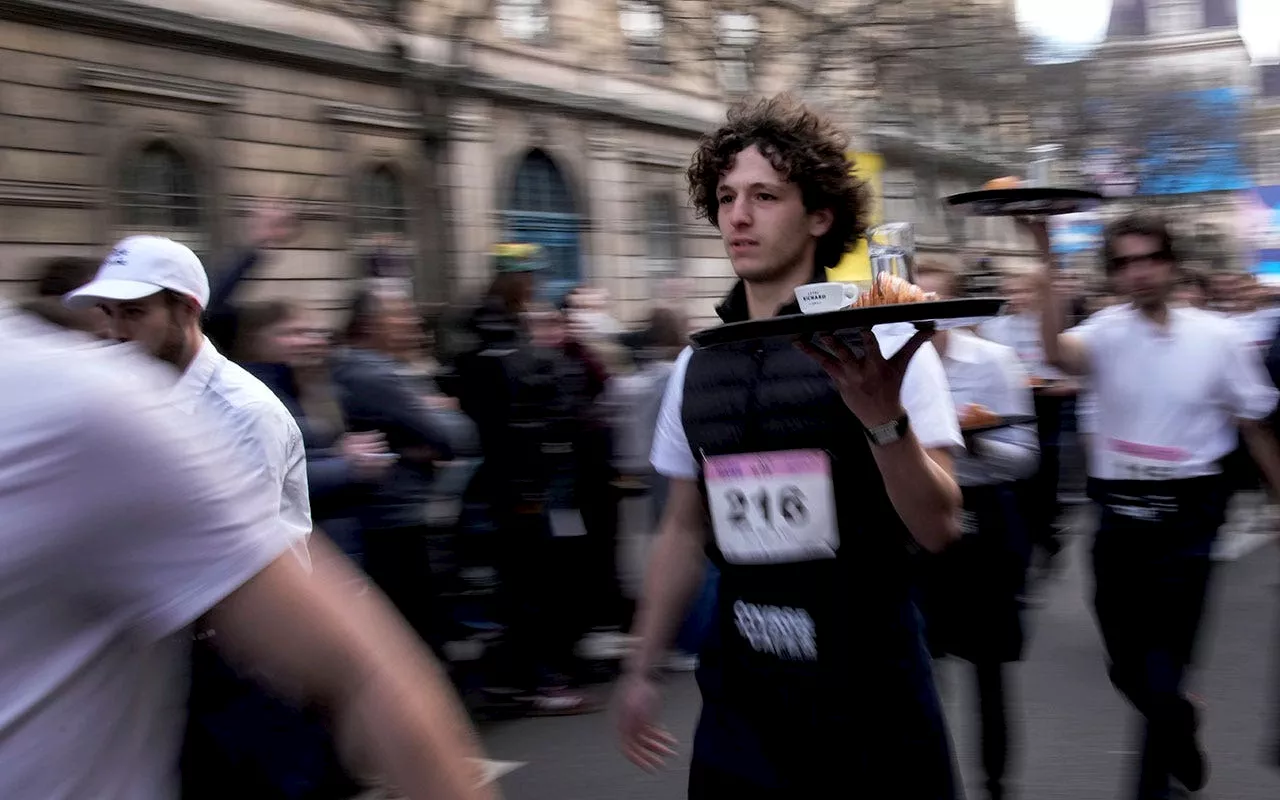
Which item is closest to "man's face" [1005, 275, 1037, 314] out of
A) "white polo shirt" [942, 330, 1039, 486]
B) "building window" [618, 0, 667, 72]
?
"white polo shirt" [942, 330, 1039, 486]

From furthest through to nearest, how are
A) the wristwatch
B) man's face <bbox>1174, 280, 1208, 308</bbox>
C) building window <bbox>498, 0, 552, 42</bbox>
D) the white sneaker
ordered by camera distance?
building window <bbox>498, 0, 552, 42</bbox>
man's face <bbox>1174, 280, 1208, 308</bbox>
the white sneaker
the wristwatch

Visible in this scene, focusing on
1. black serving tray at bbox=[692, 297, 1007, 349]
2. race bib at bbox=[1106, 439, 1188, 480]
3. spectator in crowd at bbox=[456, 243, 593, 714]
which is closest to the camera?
black serving tray at bbox=[692, 297, 1007, 349]

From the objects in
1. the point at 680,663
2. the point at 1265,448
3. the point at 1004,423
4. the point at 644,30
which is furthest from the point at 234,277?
the point at 644,30

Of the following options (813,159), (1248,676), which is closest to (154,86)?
(1248,676)

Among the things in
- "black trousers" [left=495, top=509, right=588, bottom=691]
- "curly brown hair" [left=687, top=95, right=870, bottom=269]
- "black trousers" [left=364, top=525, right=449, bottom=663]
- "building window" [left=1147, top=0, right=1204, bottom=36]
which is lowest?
"black trousers" [left=495, top=509, right=588, bottom=691]

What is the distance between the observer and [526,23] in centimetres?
2045

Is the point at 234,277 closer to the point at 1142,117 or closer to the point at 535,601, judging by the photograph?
the point at 535,601

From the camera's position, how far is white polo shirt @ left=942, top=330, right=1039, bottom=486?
16.4 feet

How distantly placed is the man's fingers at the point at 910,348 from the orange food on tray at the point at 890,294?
0.18 ft

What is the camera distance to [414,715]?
1.31m

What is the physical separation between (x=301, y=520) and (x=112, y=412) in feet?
6.71

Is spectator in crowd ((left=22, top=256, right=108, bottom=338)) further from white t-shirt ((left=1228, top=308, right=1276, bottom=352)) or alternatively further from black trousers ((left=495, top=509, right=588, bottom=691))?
white t-shirt ((left=1228, top=308, right=1276, bottom=352))

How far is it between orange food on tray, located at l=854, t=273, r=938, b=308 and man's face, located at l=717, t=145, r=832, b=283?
72cm

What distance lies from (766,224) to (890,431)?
0.64 meters
